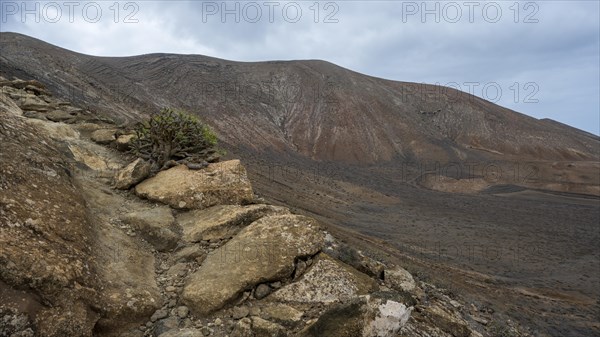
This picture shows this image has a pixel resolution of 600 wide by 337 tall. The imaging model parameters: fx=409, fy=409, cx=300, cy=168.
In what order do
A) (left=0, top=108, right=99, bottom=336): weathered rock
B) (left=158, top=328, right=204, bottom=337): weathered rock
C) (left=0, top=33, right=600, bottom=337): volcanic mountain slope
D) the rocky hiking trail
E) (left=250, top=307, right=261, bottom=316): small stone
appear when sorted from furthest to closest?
1. (left=0, top=33, right=600, bottom=337): volcanic mountain slope
2. (left=250, top=307, right=261, bottom=316): small stone
3. (left=158, top=328, right=204, bottom=337): weathered rock
4. the rocky hiking trail
5. (left=0, top=108, right=99, bottom=336): weathered rock

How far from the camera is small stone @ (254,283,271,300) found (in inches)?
165

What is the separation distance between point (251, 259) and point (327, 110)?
52.1 metres

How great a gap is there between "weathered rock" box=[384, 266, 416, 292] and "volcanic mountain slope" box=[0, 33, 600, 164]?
35.9 metres

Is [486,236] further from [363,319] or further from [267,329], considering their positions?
[267,329]

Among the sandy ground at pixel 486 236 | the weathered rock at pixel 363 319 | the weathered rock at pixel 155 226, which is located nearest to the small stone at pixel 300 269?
the weathered rock at pixel 363 319

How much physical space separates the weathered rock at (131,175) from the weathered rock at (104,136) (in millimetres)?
1887

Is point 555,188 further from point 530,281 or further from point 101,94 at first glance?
point 101,94

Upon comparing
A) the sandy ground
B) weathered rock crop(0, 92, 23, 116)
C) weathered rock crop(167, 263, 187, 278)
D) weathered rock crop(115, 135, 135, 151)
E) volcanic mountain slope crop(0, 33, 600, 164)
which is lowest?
the sandy ground

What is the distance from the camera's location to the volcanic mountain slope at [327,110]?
47.8 metres

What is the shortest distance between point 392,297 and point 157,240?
292cm

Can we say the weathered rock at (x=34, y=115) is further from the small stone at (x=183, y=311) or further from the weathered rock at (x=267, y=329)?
the weathered rock at (x=267, y=329)

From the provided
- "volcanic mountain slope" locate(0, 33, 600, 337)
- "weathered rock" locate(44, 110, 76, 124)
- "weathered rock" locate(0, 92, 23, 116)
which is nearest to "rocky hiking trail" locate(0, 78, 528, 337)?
"weathered rock" locate(0, 92, 23, 116)

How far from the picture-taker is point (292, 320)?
12.8 ft

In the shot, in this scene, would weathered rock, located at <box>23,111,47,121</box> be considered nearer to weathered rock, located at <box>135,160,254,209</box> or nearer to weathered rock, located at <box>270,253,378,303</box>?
weathered rock, located at <box>135,160,254,209</box>
